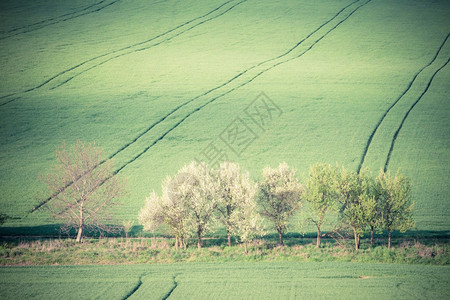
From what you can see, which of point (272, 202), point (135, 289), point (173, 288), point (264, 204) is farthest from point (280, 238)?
point (135, 289)

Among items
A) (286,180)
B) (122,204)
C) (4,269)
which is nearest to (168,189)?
(122,204)

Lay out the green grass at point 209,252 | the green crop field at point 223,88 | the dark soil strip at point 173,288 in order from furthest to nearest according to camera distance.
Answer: the green crop field at point 223,88 → the green grass at point 209,252 → the dark soil strip at point 173,288

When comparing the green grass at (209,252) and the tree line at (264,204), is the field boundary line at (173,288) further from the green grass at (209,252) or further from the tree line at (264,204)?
the tree line at (264,204)

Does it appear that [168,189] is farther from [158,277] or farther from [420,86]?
[420,86]

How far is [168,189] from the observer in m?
37.9

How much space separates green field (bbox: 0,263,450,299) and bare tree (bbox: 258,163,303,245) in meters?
6.26

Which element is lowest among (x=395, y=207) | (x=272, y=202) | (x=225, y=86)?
(x=395, y=207)

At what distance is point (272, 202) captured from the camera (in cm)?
3841

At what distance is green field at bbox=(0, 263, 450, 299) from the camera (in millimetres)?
26156

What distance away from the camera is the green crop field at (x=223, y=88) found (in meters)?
49.3

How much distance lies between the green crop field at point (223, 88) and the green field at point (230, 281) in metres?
11.1

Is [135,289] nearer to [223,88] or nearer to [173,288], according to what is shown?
[173,288]

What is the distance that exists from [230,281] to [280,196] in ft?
39.1

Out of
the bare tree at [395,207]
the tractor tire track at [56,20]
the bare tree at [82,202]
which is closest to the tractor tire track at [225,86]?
the bare tree at [82,202]
